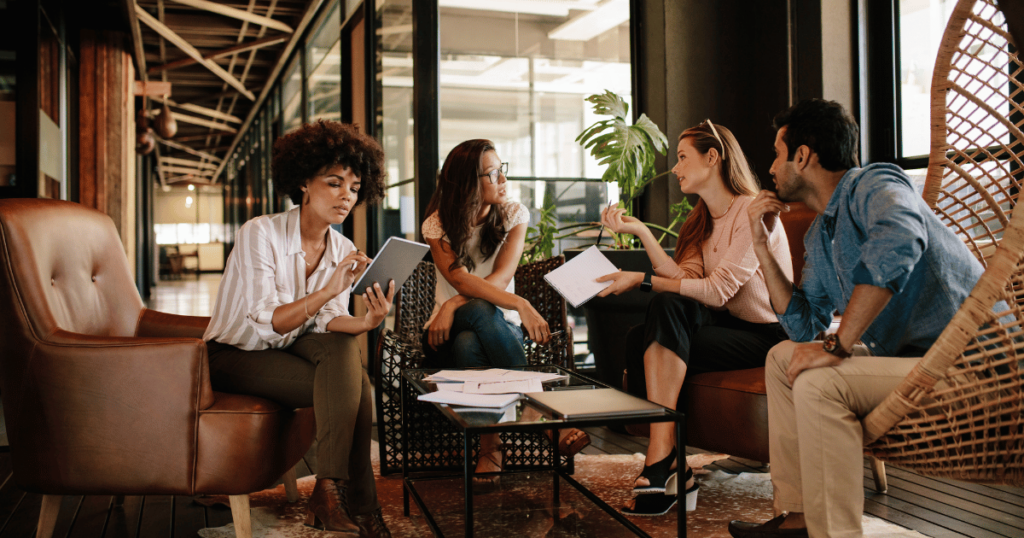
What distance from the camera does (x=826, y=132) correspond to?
1.78 metres

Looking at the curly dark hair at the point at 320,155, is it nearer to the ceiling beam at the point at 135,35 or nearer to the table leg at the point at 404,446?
the table leg at the point at 404,446

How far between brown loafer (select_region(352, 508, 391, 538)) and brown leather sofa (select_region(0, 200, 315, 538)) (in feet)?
1.06

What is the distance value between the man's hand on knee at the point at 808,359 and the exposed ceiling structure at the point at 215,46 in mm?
5399

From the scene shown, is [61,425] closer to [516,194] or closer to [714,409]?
[714,409]

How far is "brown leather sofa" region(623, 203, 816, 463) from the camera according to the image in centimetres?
203

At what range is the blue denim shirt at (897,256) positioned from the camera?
5.02 feet

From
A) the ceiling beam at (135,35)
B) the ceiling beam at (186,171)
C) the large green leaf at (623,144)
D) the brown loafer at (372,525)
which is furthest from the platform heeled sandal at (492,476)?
the ceiling beam at (186,171)

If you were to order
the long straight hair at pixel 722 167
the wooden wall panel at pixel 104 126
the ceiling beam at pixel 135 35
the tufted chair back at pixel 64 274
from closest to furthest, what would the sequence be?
the tufted chair back at pixel 64 274 < the long straight hair at pixel 722 167 < the ceiling beam at pixel 135 35 < the wooden wall panel at pixel 104 126

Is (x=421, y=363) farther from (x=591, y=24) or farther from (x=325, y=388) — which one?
(x=591, y=24)

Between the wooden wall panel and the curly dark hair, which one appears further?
the wooden wall panel

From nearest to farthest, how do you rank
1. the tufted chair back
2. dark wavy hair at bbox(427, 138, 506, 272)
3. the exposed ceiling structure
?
the tufted chair back < dark wavy hair at bbox(427, 138, 506, 272) < the exposed ceiling structure

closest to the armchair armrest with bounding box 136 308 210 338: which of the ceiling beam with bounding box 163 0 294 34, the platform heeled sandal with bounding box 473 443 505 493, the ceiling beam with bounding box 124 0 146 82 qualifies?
the platform heeled sandal with bounding box 473 443 505 493

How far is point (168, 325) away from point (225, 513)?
2.06 feet

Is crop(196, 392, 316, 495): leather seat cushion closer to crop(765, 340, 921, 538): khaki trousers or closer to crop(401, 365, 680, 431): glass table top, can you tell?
crop(401, 365, 680, 431): glass table top
